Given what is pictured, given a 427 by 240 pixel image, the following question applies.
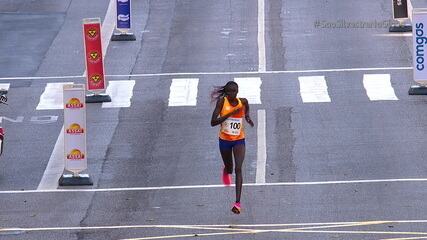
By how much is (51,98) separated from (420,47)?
734 cm

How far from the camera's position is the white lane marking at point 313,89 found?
2689 centimetres

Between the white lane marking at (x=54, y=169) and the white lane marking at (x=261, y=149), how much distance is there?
3.13 m

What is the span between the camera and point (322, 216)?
1842 centimetres

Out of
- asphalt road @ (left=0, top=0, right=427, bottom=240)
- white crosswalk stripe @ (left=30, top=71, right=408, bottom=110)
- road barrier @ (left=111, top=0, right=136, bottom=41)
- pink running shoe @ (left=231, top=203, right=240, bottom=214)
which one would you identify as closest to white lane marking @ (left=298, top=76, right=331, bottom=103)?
white crosswalk stripe @ (left=30, top=71, right=408, bottom=110)

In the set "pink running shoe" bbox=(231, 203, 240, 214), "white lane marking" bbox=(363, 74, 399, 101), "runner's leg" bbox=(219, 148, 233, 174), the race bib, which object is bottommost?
"white lane marking" bbox=(363, 74, 399, 101)

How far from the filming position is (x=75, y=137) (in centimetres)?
2106

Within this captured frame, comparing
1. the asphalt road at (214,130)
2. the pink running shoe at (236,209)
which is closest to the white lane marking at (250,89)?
the asphalt road at (214,130)

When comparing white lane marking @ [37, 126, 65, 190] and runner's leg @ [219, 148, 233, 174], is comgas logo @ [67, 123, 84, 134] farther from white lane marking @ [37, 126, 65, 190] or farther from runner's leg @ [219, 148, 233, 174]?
runner's leg @ [219, 148, 233, 174]

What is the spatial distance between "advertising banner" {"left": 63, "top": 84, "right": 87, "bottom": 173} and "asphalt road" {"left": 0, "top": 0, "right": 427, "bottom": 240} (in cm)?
43

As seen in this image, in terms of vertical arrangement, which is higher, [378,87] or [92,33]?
[92,33]

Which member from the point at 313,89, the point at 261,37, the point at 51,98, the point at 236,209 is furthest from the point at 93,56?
the point at 236,209

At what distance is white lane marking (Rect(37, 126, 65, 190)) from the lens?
836 inches

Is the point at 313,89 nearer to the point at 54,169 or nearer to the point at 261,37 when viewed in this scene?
the point at 261,37

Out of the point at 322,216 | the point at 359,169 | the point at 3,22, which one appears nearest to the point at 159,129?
the point at 359,169
